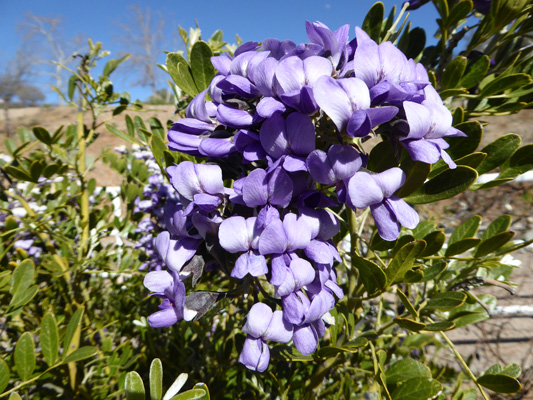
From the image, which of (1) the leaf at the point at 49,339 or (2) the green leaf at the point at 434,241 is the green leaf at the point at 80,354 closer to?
(1) the leaf at the point at 49,339

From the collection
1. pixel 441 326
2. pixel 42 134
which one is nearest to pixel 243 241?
pixel 441 326

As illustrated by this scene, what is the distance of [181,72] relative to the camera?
59cm

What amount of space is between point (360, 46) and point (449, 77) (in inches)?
13.0

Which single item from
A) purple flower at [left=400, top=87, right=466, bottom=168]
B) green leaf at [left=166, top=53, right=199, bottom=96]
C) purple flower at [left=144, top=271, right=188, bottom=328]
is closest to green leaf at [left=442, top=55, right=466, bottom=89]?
purple flower at [left=400, top=87, right=466, bottom=168]

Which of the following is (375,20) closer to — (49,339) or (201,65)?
(201,65)

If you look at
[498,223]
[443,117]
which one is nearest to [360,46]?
[443,117]

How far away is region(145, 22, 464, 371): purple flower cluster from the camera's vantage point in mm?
382

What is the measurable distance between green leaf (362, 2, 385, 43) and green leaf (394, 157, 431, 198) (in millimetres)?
321

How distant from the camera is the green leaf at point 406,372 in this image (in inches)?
22.2

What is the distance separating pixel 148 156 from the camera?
5.13 feet

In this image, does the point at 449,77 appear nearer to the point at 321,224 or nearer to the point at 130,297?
the point at 321,224

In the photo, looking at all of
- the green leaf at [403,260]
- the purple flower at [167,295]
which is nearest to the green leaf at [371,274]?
the green leaf at [403,260]

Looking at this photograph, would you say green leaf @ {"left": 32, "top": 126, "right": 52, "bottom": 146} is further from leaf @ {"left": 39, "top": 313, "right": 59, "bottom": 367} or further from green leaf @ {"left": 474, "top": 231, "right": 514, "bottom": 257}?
green leaf @ {"left": 474, "top": 231, "right": 514, "bottom": 257}

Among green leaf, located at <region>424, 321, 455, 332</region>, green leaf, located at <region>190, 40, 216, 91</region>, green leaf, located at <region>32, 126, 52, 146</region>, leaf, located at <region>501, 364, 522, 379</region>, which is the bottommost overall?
leaf, located at <region>501, 364, 522, 379</region>
